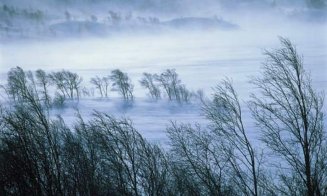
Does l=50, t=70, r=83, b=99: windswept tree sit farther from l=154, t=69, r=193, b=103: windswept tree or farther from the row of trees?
l=154, t=69, r=193, b=103: windswept tree

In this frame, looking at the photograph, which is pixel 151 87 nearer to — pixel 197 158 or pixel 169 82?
pixel 169 82

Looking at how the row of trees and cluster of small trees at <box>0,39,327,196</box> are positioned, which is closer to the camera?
cluster of small trees at <box>0,39,327,196</box>

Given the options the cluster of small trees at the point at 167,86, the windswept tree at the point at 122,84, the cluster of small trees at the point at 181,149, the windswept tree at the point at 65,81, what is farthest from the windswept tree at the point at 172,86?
the cluster of small trees at the point at 181,149

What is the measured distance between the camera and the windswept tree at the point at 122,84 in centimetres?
8994

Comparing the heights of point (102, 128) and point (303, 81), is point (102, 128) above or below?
below

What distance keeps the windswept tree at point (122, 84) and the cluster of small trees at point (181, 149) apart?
72.7 m

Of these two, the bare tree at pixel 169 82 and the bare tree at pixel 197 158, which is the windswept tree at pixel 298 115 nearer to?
the bare tree at pixel 197 158

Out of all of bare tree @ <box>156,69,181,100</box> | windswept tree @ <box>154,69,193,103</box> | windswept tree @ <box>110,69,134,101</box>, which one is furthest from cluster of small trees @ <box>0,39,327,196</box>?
bare tree @ <box>156,69,181,100</box>

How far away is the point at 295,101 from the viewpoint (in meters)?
12.6

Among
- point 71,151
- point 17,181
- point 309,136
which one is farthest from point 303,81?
point 17,181

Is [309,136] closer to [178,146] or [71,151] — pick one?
[178,146]

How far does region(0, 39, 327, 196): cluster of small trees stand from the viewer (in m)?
12.6

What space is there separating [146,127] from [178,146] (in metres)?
44.0

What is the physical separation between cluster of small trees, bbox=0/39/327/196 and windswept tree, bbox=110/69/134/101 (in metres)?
72.7
